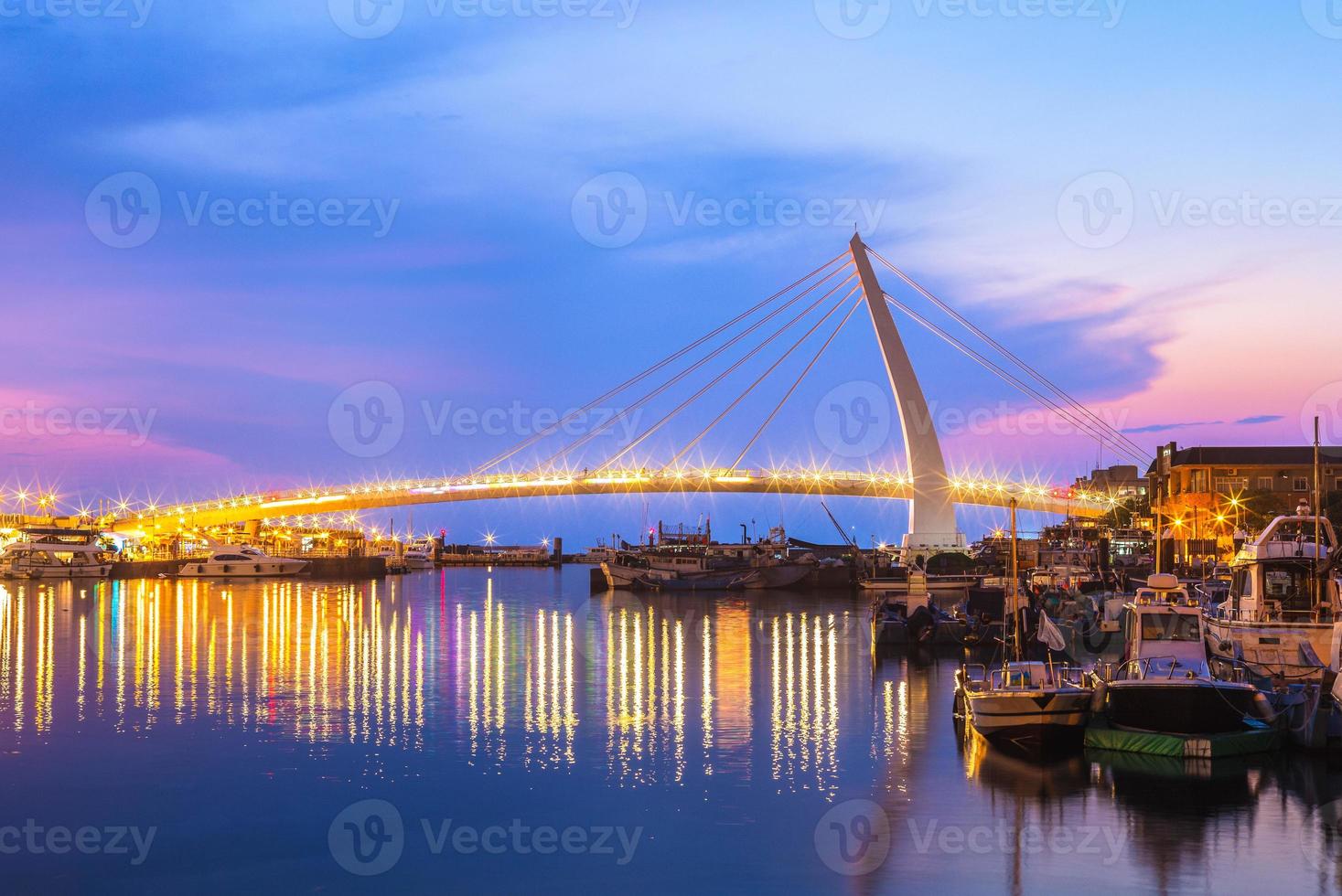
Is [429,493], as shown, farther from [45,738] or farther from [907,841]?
[907,841]

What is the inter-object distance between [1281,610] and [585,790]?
39.0ft

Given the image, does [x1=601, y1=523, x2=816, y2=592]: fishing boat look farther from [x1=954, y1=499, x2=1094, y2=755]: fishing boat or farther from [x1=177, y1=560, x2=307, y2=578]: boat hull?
[x1=954, y1=499, x2=1094, y2=755]: fishing boat

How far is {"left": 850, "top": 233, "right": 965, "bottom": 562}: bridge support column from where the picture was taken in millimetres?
55688

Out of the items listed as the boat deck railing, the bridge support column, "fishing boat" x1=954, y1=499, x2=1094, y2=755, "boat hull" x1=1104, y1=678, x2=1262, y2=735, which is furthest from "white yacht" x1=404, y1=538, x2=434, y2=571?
"boat hull" x1=1104, y1=678, x2=1262, y2=735

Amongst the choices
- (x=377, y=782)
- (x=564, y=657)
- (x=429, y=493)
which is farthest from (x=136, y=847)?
(x=429, y=493)

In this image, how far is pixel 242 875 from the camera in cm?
1238

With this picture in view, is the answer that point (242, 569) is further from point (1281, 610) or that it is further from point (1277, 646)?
point (1277, 646)

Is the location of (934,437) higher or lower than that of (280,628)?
higher

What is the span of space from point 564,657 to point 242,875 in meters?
18.0

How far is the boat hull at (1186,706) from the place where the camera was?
16.2 m

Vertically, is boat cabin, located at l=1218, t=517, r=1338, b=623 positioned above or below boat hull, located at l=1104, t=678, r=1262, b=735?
above

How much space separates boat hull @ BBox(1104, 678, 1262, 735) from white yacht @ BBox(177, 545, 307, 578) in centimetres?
6773

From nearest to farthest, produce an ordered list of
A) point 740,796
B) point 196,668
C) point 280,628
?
point 740,796 < point 196,668 < point 280,628

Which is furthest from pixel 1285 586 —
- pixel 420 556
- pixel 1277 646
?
pixel 420 556
